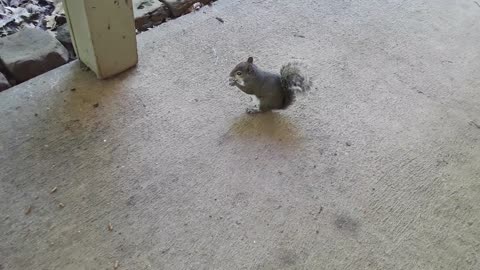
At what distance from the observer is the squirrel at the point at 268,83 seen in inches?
53.9

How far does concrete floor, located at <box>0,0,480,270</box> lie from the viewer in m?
1.14

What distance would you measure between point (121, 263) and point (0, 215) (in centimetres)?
34

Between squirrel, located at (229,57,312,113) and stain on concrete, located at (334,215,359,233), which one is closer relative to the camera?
stain on concrete, located at (334,215,359,233)

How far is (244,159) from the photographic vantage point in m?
1.34

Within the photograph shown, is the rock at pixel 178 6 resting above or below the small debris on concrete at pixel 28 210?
above

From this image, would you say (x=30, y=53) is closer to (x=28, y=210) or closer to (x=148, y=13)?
(x=148, y=13)

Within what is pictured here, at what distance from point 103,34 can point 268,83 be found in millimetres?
531

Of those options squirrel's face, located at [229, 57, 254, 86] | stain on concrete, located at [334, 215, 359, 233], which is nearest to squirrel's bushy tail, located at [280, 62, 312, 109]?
squirrel's face, located at [229, 57, 254, 86]

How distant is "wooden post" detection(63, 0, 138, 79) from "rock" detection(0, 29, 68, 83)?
9cm

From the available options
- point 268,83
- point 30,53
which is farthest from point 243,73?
point 30,53

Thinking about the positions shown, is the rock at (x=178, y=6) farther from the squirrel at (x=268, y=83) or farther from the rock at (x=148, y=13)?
the squirrel at (x=268, y=83)

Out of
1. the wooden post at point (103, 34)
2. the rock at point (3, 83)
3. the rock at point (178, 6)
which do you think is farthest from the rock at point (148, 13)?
the rock at point (3, 83)

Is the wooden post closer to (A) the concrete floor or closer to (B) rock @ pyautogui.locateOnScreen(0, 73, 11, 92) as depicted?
(A) the concrete floor

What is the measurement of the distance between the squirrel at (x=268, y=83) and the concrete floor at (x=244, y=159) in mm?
86
